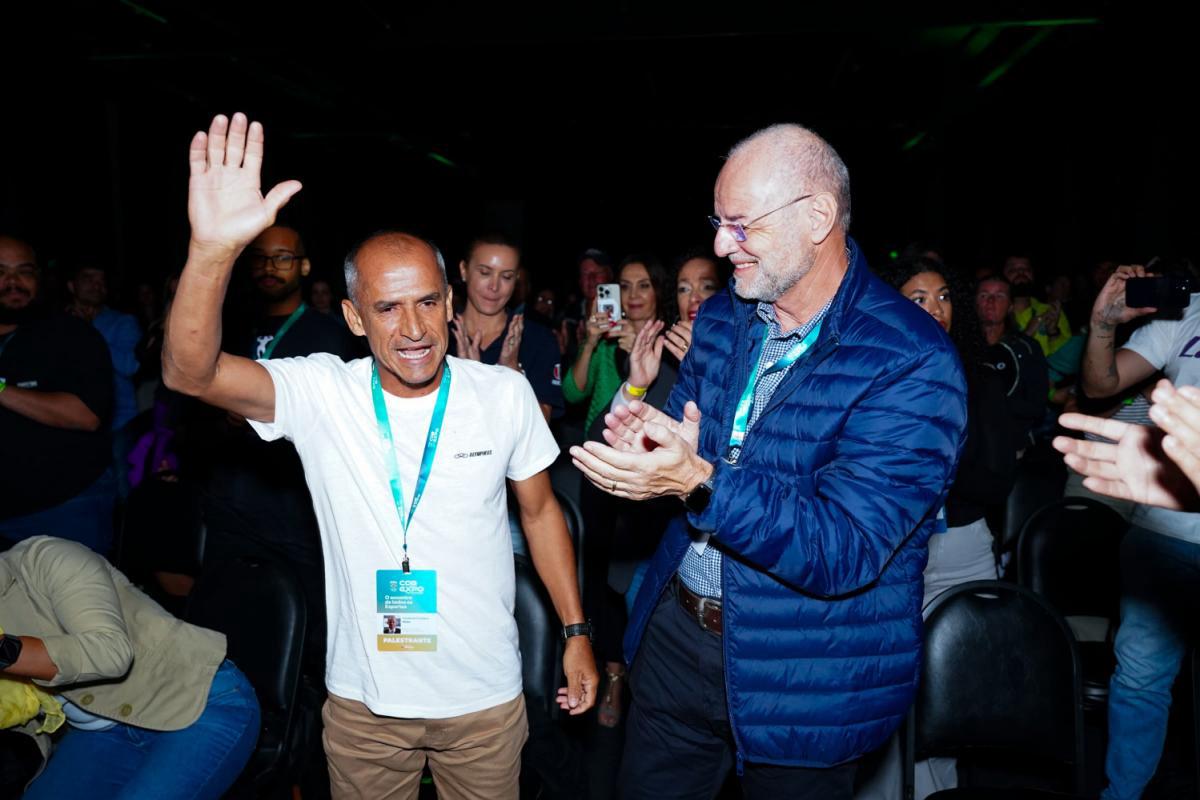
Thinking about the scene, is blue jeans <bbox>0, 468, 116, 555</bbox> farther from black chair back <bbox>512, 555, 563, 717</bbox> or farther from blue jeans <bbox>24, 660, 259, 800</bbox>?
black chair back <bbox>512, 555, 563, 717</bbox>

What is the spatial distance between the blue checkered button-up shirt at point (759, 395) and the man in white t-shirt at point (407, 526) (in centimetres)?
47

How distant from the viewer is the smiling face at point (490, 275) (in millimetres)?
3451

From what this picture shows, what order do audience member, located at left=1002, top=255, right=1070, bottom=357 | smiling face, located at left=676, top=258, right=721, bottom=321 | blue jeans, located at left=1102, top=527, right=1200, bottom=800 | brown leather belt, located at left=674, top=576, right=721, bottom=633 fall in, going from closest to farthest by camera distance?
brown leather belt, located at left=674, top=576, right=721, bottom=633
blue jeans, located at left=1102, top=527, right=1200, bottom=800
smiling face, located at left=676, top=258, right=721, bottom=321
audience member, located at left=1002, top=255, right=1070, bottom=357

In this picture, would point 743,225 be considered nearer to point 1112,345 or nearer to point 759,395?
point 759,395

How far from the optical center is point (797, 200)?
61.9 inches

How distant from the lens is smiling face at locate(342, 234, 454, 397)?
175 centimetres

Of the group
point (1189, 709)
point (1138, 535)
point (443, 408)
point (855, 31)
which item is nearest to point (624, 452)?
point (443, 408)

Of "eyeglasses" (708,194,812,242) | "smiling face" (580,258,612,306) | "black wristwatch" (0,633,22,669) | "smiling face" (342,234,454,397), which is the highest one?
"smiling face" (580,258,612,306)

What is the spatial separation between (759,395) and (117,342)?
5.32 m

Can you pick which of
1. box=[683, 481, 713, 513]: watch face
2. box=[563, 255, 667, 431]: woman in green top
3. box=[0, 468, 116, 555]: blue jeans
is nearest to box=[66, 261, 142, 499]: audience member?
box=[0, 468, 116, 555]: blue jeans

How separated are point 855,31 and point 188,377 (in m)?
7.02

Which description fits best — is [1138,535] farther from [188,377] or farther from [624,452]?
[188,377]

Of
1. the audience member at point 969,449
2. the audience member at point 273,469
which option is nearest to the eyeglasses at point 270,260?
the audience member at point 273,469

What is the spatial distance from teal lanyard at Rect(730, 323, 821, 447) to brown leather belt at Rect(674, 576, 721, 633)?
36 centimetres
